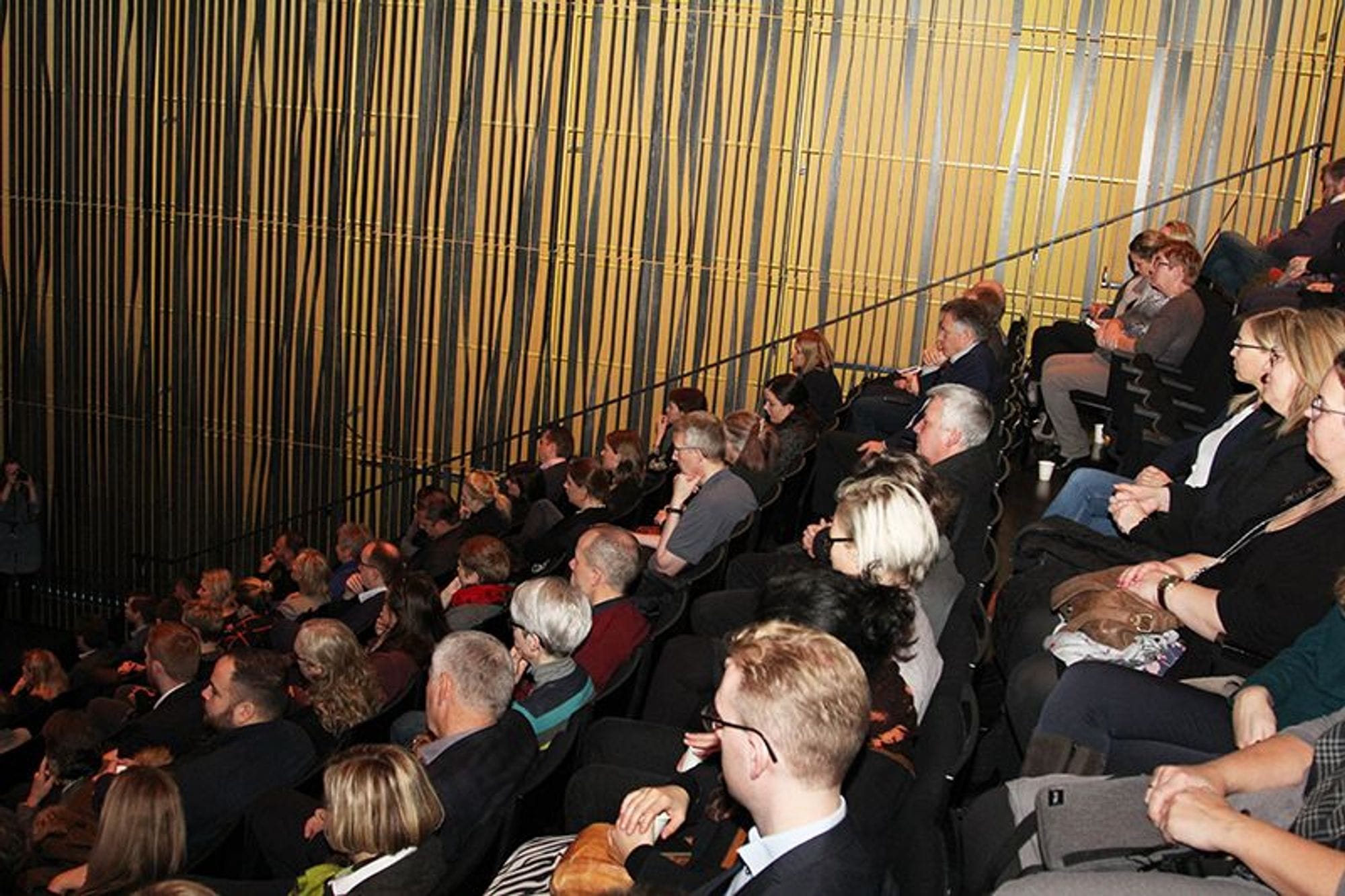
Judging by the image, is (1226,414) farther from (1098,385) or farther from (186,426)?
(186,426)

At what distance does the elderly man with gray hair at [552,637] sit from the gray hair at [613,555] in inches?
14.6

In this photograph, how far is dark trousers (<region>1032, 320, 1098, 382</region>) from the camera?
7309 mm

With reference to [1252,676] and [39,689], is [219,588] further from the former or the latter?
[1252,676]

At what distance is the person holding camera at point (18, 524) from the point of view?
10523 mm

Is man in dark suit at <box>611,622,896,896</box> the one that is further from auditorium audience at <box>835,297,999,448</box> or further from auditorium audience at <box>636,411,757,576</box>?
auditorium audience at <box>835,297,999,448</box>

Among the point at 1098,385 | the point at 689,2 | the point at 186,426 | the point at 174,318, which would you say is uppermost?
the point at 689,2

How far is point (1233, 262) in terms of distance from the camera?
7.36 meters

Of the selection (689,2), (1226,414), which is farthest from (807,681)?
(689,2)

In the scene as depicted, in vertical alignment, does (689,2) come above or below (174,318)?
above

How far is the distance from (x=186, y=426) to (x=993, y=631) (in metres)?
7.86

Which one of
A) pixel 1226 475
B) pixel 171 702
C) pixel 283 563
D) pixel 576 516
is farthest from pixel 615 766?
pixel 283 563

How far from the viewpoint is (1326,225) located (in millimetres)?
6316

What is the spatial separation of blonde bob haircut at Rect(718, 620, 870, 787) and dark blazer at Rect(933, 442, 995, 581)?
2150 mm

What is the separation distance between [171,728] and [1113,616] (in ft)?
11.4
